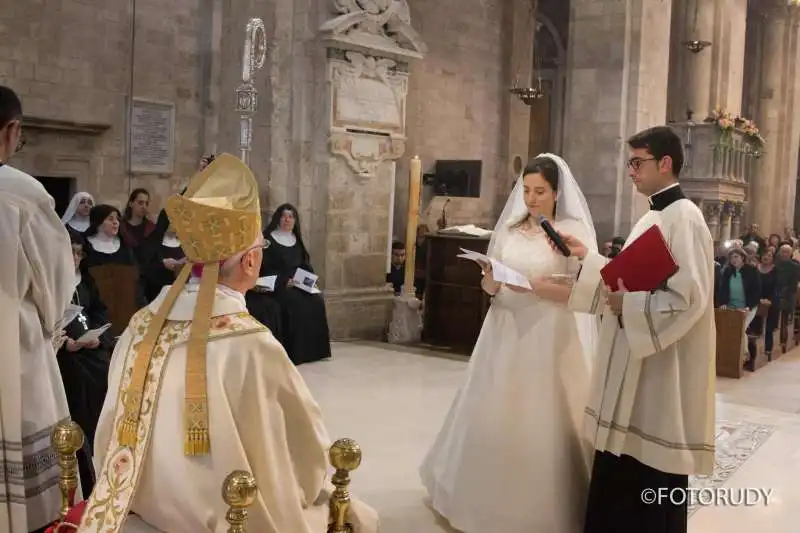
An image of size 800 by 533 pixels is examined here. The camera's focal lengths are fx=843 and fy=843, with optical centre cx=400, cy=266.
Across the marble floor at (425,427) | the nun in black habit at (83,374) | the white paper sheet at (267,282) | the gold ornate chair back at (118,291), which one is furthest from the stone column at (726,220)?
the nun in black habit at (83,374)

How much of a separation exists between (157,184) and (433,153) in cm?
463

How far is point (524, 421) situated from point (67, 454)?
6.54ft

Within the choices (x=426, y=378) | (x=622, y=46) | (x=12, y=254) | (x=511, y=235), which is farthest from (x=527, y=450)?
(x=622, y=46)

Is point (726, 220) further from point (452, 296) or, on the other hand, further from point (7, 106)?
point (7, 106)

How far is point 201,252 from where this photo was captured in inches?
79.9

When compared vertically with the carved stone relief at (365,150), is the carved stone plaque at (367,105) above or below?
Result: above

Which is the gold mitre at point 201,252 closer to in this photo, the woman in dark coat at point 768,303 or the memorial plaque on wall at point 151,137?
the memorial plaque on wall at point 151,137

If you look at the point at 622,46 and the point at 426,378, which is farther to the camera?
the point at 622,46

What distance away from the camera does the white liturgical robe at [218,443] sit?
6.40 ft

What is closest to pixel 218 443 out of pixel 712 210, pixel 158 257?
pixel 158 257

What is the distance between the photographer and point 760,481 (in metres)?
4.86

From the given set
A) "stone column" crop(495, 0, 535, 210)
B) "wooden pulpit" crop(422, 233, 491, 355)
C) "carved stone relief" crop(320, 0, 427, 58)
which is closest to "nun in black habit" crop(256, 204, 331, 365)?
"wooden pulpit" crop(422, 233, 491, 355)

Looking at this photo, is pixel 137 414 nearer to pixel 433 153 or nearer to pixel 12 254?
pixel 12 254

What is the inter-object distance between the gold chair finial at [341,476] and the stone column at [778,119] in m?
17.7
